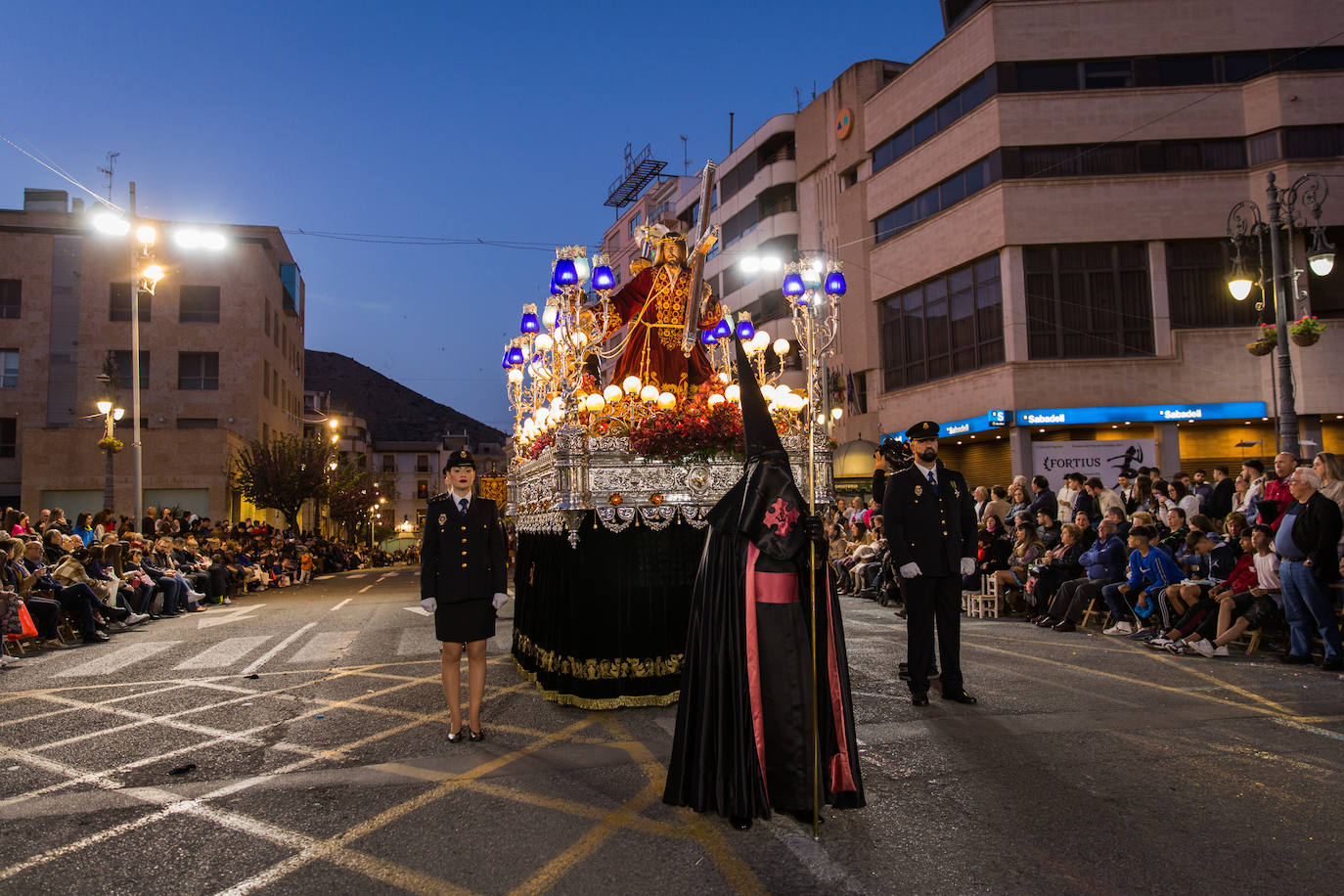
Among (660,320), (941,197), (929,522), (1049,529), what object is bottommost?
(1049,529)

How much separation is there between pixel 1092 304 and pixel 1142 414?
12.6ft

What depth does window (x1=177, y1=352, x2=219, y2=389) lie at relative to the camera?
139 ft

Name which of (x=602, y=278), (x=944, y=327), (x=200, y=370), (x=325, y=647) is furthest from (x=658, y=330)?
(x=200, y=370)

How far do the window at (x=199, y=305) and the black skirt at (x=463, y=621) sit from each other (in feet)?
138

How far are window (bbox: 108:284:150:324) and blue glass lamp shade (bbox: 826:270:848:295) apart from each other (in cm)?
4177

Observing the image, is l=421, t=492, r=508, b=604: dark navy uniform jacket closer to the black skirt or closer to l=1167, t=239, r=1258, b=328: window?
the black skirt

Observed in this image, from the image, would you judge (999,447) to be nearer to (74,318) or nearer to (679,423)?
(679,423)

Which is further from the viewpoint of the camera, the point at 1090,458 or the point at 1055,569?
the point at 1090,458

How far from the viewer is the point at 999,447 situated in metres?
29.9

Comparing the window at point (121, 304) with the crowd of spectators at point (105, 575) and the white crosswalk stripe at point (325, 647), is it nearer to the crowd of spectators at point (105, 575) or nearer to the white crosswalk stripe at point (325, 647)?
the crowd of spectators at point (105, 575)

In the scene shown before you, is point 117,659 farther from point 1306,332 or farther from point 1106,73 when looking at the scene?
point 1106,73

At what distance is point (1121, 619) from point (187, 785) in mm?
10724

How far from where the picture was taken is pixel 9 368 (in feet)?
A: 135

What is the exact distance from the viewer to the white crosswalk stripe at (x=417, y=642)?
36.0 ft
